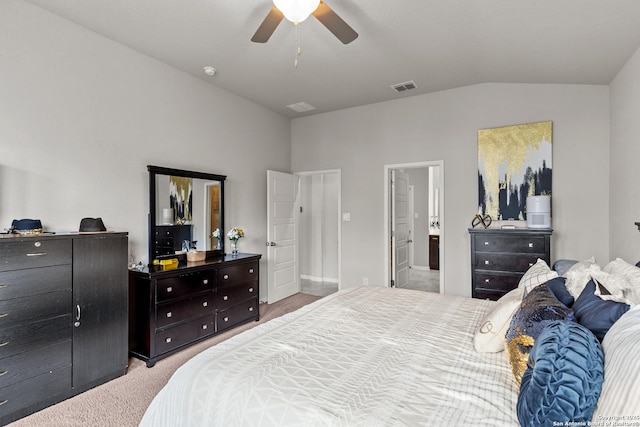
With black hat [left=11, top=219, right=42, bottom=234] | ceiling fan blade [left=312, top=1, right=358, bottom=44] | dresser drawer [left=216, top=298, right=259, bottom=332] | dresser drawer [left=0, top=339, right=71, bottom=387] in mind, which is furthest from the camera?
dresser drawer [left=216, top=298, right=259, bottom=332]

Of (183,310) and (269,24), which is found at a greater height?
(269,24)

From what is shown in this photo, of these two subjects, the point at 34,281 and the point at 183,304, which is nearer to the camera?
the point at 34,281

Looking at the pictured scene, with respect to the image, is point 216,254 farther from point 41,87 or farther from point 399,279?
point 399,279

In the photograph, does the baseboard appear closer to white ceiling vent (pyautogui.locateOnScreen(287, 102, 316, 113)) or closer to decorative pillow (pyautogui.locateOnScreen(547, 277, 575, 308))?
white ceiling vent (pyautogui.locateOnScreen(287, 102, 316, 113))

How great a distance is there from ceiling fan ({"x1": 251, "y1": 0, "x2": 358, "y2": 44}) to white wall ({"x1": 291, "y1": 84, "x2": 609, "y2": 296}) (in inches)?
101

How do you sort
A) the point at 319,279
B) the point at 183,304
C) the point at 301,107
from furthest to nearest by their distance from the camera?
the point at 319,279 < the point at 301,107 < the point at 183,304

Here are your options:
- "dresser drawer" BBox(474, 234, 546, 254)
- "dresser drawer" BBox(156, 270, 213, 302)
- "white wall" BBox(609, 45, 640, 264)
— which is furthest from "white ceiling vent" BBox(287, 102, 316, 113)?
"white wall" BBox(609, 45, 640, 264)

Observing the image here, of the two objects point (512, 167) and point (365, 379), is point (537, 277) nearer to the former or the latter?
point (365, 379)

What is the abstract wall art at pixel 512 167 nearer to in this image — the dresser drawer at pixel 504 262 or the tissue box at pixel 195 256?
the dresser drawer at pixel 504 262

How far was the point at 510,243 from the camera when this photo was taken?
340 centimetres

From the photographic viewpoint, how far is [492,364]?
4.73ft

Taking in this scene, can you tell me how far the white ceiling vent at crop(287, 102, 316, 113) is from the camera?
4.80 metres

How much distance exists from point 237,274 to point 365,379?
2697 mm

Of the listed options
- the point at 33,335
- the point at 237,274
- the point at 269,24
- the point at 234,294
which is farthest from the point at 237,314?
the point at 269,24
